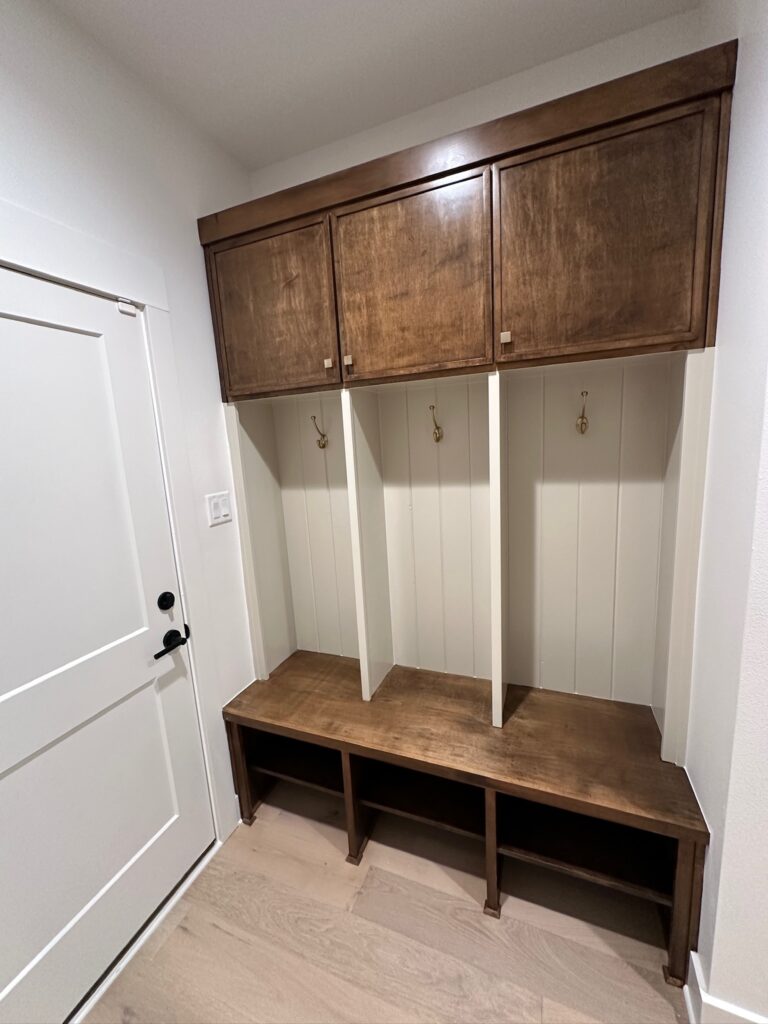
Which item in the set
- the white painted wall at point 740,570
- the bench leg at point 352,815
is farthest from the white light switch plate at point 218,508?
the white painted wall at point 740,570

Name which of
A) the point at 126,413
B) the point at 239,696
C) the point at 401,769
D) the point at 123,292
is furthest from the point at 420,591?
the point at 123,292

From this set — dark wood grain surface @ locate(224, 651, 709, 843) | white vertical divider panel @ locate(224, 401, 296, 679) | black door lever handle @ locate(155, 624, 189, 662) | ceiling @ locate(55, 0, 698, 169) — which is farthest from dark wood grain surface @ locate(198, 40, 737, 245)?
dark wood grain surface @ locate(224, 651, 709, 843)

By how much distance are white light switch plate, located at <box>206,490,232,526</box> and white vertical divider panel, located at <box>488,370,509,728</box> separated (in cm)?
105

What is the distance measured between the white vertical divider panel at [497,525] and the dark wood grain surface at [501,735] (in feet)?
0.48

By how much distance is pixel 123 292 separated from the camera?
1.30m

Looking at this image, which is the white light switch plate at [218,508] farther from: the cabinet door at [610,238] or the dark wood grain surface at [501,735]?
the cabinet door at [610,238]

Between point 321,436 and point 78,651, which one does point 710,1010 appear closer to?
point 78,651

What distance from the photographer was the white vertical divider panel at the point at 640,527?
144 centimetres

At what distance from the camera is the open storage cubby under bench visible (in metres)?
1.21

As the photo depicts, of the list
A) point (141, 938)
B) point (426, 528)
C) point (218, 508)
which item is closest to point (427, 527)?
point (426, 528)

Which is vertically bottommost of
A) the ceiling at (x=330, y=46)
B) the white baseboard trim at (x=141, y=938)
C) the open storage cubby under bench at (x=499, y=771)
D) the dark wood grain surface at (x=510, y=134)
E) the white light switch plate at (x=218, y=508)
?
the white baseboard trim at (x=141, y=938)

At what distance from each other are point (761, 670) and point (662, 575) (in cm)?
59

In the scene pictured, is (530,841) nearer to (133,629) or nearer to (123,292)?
(133,629)

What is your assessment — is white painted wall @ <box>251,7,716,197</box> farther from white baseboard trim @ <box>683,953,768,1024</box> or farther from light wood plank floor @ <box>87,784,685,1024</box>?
light wood plank floor @ <box>87,784,685,1024</box>
